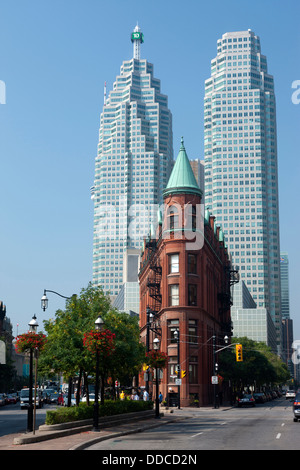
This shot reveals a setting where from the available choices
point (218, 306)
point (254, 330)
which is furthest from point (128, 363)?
point (254, 330)

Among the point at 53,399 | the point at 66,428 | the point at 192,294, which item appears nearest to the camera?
the point at 66,428

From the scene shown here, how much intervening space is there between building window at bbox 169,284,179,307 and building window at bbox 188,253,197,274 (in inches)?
101

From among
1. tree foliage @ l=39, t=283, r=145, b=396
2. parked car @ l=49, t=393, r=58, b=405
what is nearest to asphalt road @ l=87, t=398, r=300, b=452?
tree foliage @ l=39, t=283, r=145, b=396

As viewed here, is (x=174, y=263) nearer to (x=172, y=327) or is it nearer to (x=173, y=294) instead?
(x=173, y=294)

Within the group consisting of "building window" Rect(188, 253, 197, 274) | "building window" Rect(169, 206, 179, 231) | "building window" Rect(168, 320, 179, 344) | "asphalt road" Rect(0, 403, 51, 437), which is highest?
"building window" Rect(169, 206, 179, 231)

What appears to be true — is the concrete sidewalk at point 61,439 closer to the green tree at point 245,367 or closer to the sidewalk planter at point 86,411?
the sidewalk planter at point 86,411

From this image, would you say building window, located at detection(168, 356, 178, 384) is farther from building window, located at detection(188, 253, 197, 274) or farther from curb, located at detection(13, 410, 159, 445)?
curb, located at detection(13, 410, 159, 445)

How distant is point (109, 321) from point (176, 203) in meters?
41.2

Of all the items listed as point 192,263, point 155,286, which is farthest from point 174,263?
point 155,286

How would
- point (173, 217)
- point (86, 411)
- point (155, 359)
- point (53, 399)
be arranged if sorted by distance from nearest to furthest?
point (86, 411), point (155, 359), point (173, 217), point (53, 399)

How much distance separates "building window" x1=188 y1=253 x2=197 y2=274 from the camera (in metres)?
77.8

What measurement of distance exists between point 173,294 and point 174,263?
3859mm

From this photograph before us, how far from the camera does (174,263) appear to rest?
77.9 meters
